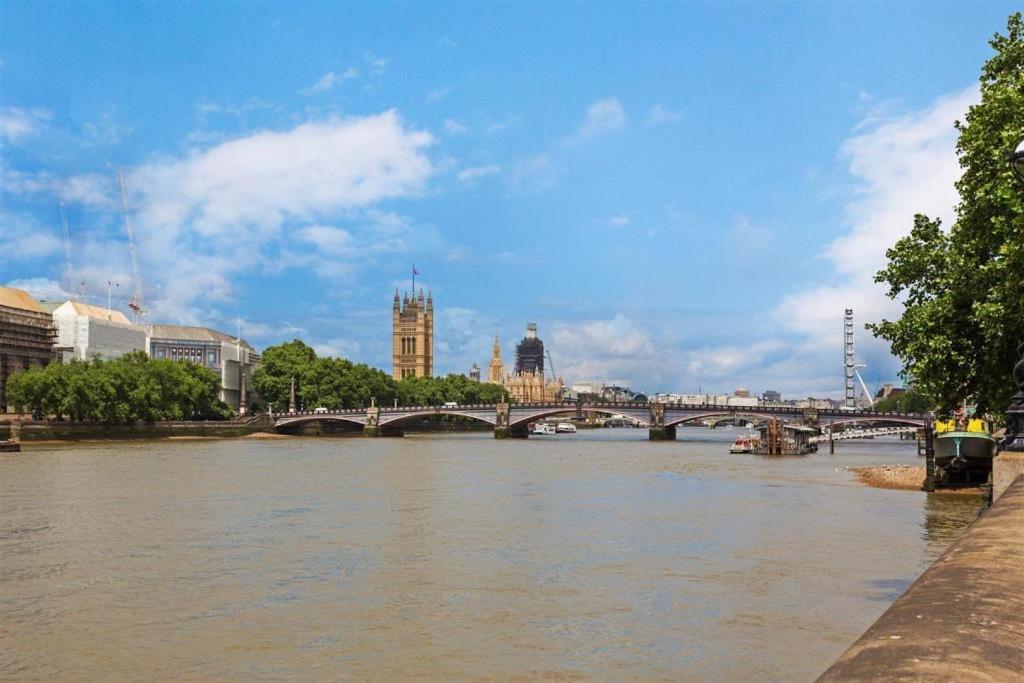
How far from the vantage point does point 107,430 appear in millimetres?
86625

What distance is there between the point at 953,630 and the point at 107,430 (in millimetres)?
90855

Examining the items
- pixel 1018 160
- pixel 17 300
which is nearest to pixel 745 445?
pixel 1018 160

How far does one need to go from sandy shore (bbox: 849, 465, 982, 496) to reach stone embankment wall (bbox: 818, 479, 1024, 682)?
33.4 m

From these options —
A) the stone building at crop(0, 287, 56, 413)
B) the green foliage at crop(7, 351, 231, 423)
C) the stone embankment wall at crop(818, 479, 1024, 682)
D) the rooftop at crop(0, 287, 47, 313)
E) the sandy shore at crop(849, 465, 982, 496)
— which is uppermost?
the rooftop at crop(0, 287, 47, 313)

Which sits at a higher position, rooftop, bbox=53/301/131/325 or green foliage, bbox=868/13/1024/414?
rooftop, bbox=53/301/131/325

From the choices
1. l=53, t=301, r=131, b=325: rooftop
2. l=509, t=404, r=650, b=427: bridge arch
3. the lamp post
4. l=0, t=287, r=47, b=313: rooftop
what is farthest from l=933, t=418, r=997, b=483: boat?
l=53, t=301, r=131, b=325: rooftop

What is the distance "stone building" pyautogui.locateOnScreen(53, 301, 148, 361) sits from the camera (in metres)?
→ 127

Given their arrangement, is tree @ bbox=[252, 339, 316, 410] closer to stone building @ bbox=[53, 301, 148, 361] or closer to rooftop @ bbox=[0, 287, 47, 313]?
stone building @ bbox=[53, 301, 148, 361]

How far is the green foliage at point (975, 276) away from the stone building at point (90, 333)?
362ft

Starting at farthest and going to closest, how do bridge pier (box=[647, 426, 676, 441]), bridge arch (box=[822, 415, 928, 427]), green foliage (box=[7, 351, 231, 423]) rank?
bridge pier (box=[647, 426, 676, 441])
bridge arch (box=[822, 415, 928, 427])
green foliage (box=[7, 351, 231, 423])

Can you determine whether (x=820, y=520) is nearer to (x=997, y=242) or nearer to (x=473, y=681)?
(x=997, y=242)

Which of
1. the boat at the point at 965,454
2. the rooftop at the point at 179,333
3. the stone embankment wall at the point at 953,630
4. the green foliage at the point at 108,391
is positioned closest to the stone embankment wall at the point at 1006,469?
the stone embankment wall at the point at 953,630

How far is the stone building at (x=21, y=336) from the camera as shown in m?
106

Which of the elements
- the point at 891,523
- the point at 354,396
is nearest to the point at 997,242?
the point at 891,523
